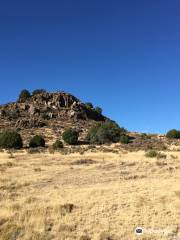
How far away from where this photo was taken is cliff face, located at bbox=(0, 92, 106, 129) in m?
74.2

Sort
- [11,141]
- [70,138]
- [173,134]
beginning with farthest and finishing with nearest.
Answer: [173,134] < [70,138] < [11,141]

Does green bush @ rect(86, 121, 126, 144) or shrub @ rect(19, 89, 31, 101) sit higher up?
shrub @ rect(19, 89, 31, 101)

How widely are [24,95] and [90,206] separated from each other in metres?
79.3

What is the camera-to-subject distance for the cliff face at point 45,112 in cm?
7425

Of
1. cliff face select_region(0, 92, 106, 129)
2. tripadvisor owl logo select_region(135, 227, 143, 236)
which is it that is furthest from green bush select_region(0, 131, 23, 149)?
tripadvisor owl logo select_region(135, 227, 143, 236)

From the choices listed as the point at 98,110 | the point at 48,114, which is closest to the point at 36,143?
the point at 48,114

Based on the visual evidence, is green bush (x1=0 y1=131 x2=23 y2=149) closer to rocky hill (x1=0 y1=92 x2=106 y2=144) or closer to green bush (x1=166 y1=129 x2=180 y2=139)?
rocky hill (x1=0 y1=92 x2=106 y2=144)

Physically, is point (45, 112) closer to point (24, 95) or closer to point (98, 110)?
point (24, 95)

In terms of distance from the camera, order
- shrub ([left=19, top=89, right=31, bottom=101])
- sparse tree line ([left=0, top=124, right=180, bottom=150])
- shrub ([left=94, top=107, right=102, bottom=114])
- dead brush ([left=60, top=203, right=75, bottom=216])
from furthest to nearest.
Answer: shrub ([left=94, top=107, right=102, bottom=114]) → shrub ([left=19, top=89, right=31, bottom=101]) → sparse tree line ([left=0, top=124, right=180, bottom=150]) → dead brush ([left=60, top=203, right=75, bottom=216])

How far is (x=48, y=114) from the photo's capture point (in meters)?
79.8

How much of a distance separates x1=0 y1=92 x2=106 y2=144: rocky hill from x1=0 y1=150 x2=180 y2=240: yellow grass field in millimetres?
44498

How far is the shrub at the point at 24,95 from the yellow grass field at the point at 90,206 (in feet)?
226

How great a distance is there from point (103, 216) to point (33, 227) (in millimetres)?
2844

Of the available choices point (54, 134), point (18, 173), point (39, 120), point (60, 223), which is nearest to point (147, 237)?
point (60, 223)
